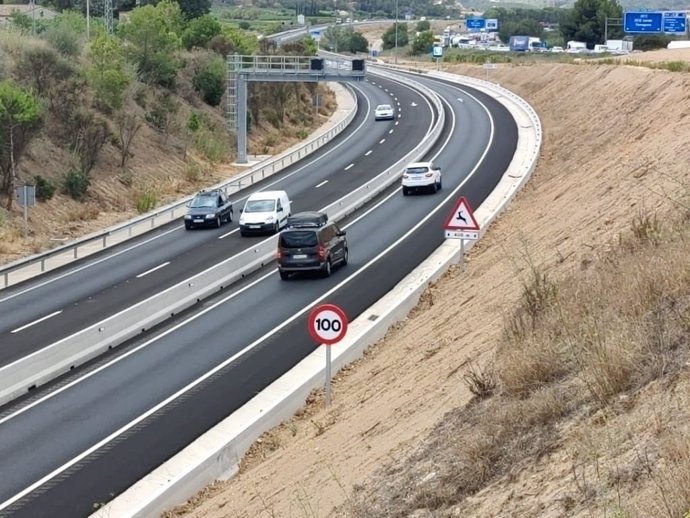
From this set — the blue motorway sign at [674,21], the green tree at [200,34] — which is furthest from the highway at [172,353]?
the blue motorway sign at [674,21]

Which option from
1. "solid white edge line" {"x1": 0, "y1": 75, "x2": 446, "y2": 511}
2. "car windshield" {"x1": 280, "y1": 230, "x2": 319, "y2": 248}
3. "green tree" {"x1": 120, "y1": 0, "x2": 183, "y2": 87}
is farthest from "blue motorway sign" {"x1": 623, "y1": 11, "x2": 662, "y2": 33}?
"car windshield" {"x1": 280, "y1": 230, "x2": 319, "y2": 248}

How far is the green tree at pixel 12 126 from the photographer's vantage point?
1763 inches

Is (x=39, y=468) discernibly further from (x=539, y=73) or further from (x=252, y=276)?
(x=539, y=73)

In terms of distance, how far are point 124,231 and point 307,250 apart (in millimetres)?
13819

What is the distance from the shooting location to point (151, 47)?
70.5m

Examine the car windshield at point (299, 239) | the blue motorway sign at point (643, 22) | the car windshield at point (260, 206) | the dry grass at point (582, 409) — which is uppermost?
the blue motorway sign at point (643, 22)

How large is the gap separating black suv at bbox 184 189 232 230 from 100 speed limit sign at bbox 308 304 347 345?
25.4 meters

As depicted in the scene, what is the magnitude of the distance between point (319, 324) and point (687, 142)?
16185 mm

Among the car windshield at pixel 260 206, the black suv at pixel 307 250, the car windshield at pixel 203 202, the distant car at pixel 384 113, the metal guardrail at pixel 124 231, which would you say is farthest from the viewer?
the distant car at pixel 384 113

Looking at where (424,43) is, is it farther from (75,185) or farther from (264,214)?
(264,214)

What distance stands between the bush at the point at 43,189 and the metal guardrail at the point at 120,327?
13539 millimetres

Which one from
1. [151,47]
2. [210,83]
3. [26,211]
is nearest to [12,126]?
[26,211]

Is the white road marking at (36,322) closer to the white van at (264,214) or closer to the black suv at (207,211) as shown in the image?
the white van at (264,214)

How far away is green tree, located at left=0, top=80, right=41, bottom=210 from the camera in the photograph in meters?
44.8
